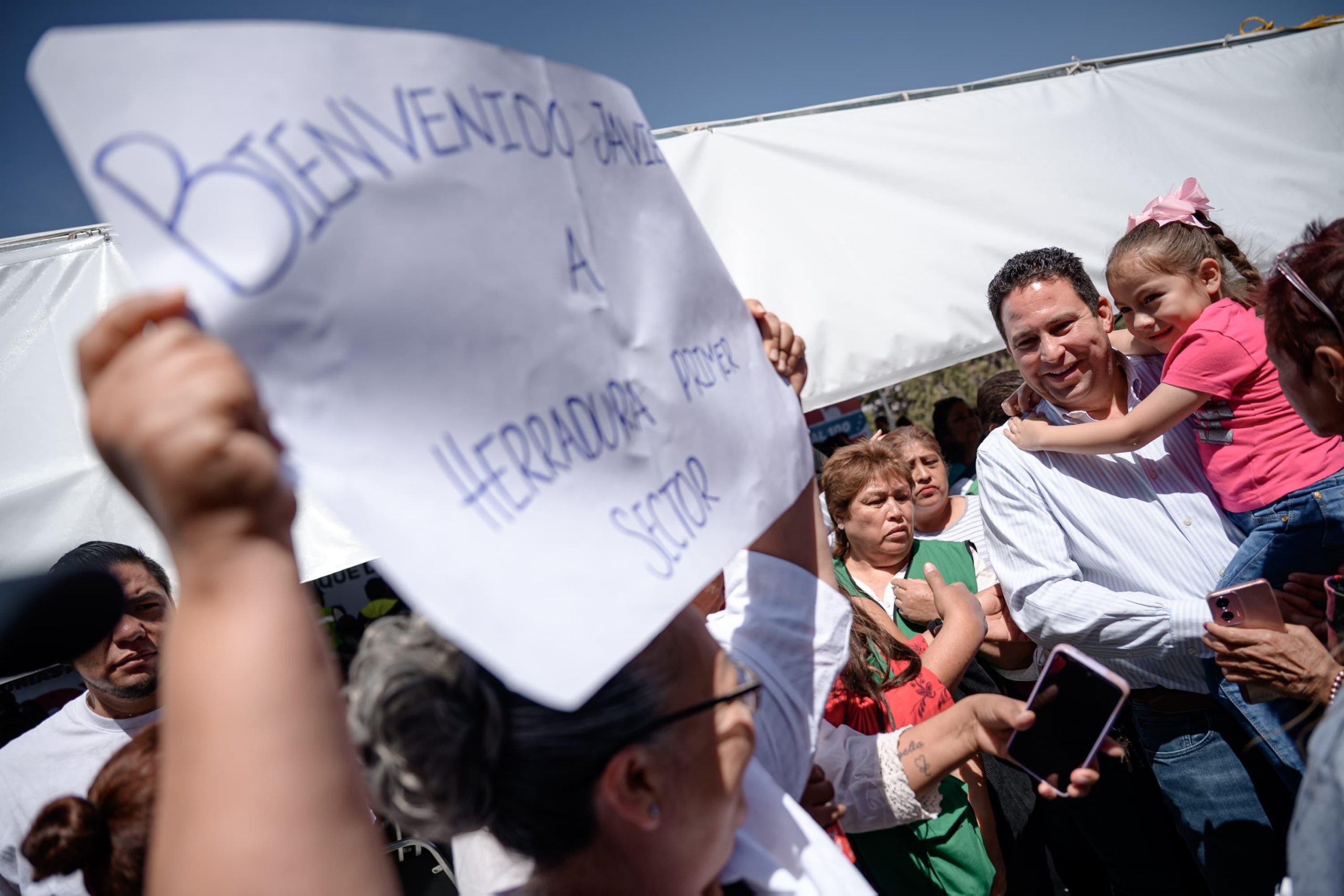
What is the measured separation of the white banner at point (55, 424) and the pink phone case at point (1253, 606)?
2344 millimetres

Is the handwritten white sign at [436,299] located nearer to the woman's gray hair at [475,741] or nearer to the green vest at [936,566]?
the woman's gray hair at [475,741]

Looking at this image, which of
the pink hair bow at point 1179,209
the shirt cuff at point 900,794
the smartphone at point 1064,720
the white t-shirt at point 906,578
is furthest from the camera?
the white t-shirt at point 906,578

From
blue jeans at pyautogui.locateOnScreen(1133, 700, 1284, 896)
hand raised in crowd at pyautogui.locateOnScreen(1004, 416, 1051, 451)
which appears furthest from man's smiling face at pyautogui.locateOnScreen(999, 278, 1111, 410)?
blue jeans at pyautogui.locateOnScreen(1133, 700, 1284, 896)

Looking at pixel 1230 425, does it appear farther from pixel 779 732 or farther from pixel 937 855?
pixel 779 732

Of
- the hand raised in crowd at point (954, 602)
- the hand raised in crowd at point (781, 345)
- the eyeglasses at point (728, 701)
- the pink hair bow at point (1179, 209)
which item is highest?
the pink hair bow at point (1179, 209)

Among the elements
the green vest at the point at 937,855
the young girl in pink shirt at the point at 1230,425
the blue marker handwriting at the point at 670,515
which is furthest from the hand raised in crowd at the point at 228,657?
the young girl in pink shirt at the point at 1230,425

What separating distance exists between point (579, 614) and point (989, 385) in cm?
369

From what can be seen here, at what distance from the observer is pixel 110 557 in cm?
236

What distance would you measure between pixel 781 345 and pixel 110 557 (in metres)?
2.18

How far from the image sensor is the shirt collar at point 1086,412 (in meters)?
2.31

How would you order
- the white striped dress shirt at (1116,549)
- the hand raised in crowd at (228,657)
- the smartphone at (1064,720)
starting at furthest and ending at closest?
the white striped dress shirt at (1116,549) → the smartphone at (1064,720) → the hand raised in crowd at (228,657)

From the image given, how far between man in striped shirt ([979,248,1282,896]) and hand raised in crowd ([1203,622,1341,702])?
124 mm

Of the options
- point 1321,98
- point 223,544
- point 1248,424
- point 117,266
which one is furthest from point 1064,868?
point 117,266

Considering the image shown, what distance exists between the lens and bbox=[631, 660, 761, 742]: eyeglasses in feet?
3.13
